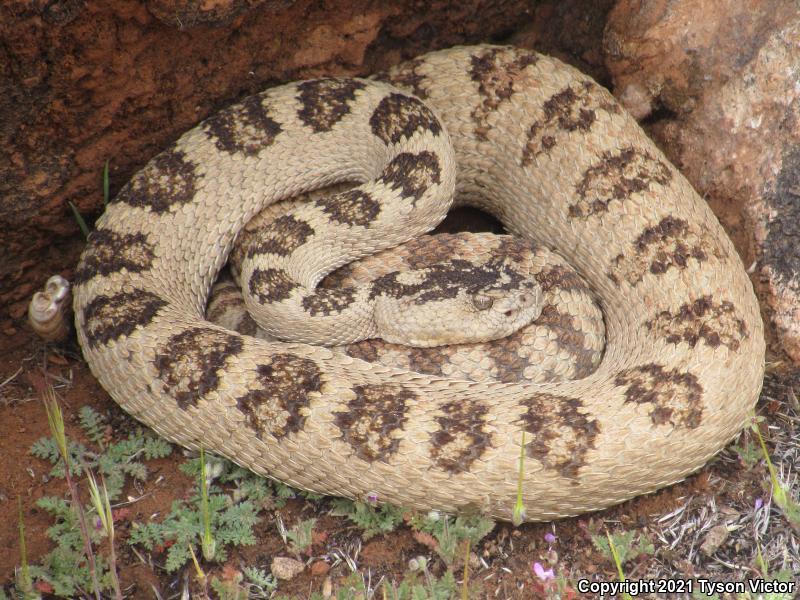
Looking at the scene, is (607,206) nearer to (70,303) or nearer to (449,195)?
(449,195)

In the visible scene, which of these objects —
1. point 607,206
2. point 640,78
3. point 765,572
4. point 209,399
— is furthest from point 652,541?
point 640,78

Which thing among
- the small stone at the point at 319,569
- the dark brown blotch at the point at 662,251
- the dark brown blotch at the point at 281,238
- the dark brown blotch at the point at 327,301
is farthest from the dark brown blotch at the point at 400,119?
the small stone at the point at 319,569

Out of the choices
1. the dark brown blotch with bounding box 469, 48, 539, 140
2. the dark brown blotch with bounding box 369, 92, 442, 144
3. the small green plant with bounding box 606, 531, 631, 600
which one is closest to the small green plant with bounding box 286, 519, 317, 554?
the small green plant with bounding box 606, 531, 631, 600

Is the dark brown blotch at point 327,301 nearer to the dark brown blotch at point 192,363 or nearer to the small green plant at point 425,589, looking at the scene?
the dark brown blotch at point 192,363

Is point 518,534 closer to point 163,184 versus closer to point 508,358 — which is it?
point 508,358

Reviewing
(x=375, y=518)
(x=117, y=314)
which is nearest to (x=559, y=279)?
(x=375, y=518)

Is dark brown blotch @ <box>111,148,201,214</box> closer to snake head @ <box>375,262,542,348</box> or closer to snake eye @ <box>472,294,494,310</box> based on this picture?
snake head @ <box>375,262,542,348</box>
